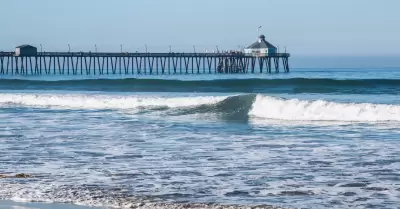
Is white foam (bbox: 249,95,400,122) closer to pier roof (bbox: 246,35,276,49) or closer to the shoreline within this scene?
the shoreline

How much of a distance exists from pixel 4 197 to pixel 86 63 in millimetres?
70808

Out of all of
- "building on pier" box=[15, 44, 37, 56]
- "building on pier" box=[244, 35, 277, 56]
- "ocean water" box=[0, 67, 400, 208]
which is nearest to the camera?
"ocean water" box=[0, 67, 400, 208]

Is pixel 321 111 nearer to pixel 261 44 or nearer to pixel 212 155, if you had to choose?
pixel 212 155

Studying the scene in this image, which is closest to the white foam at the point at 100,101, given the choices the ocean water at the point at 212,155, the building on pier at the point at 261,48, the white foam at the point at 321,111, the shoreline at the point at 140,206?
the ocean water at the point at 212,155

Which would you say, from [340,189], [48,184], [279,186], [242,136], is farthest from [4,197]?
[242,136]

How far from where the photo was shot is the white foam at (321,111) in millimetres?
23114

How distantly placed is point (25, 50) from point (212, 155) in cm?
6739

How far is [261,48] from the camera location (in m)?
85.1

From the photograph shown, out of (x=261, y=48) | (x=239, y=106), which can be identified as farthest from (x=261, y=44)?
(x=239, y=106)

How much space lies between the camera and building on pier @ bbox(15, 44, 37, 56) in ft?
258

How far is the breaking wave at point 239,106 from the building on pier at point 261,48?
51.1m

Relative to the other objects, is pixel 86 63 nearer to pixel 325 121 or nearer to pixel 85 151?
pixel 325 121

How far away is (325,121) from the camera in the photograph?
22984mm

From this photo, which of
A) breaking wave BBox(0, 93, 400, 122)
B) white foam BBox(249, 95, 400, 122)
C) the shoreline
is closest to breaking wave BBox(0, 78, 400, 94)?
breaking wave BBox(0, 93, 400, 122)
